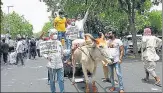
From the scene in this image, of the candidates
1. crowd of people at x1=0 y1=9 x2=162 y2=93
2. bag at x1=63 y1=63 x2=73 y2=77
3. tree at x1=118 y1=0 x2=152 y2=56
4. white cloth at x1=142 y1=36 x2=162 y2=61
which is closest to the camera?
crowd of people at x1=0 y1=9 x2=162 y2=93

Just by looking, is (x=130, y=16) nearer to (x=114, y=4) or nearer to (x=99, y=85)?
(x=114, y=4)

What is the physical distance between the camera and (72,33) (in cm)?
1345

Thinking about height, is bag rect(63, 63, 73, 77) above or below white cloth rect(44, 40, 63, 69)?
below

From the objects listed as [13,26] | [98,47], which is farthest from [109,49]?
[13,26]

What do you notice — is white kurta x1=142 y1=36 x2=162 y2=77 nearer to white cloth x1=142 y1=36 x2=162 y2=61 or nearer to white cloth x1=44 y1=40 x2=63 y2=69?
white cloth x1=142 y1=36 x2=162 y2=61

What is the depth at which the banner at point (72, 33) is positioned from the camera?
13.3m

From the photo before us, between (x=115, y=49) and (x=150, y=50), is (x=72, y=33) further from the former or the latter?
(x=150, y=50)

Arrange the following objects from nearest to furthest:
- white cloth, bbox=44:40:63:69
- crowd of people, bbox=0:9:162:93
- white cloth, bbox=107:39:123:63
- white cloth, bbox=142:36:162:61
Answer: white cloth, bbox=44:40:63:69 < crowd of people, bbox=0:9:162:93 < white cloth, bbox=107:39:123:63 < white cloth, bbox=142:36:162:61

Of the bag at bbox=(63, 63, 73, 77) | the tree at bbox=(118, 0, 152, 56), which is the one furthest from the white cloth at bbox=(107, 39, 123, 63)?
the tree at bbox=(118, 0, 152, 56)

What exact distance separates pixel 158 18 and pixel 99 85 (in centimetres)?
8029

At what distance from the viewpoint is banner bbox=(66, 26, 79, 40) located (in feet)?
43.6

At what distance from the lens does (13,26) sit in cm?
8675

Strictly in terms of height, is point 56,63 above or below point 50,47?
below

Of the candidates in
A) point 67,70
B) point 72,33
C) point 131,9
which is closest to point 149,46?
point 72,33
